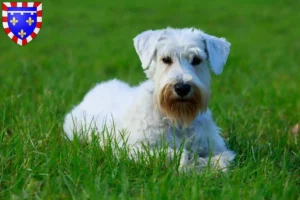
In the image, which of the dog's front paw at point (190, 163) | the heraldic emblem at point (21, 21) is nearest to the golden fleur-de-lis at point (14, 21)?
the heraldic emblem at point (21, 21)

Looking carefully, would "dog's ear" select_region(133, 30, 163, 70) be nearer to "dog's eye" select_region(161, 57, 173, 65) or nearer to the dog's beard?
"dog's eye" select_region(161, 57, 173, 65)

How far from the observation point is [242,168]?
504 centimetres

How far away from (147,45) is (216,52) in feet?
2.11

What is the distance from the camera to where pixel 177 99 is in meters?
5.50

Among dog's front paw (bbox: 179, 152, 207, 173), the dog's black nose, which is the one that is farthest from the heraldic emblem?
dog's front paw (bbox: 179, 152, 207, 173)

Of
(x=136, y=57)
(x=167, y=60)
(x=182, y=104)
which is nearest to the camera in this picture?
(x=182, y=104)

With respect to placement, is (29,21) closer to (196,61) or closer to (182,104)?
(196,61)

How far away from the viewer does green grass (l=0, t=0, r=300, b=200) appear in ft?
15.0

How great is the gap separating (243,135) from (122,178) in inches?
91.1

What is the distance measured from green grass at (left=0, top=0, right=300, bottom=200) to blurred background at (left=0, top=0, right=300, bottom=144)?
0.02m

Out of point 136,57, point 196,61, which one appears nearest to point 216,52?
point 196,61

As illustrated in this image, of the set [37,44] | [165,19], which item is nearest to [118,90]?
[37,44]

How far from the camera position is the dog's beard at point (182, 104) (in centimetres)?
548

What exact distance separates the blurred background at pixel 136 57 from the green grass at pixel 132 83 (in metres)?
0.02
